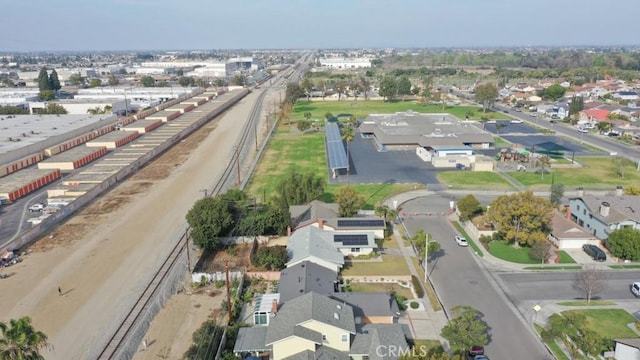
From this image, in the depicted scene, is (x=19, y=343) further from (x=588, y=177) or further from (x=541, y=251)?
(x=588, y=177)

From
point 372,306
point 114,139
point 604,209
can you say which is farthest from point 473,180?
point 114,139

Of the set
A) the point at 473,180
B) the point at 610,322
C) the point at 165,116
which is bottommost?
the point at 610,322

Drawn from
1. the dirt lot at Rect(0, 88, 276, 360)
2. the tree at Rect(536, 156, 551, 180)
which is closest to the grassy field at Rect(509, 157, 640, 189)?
the tree at Rect(536, 156, 551, 180)

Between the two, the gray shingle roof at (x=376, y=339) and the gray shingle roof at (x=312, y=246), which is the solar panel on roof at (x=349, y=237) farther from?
the gray shingle roof at (x=376, y=339)

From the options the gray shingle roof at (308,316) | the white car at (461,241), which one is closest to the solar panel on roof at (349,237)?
the white car at (461,241)

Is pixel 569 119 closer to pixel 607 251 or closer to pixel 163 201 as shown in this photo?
pixel 607 251

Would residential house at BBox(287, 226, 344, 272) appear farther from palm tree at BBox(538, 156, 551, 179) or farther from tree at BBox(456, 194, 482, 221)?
palm tree at BBox(538, 156, 551, 179)
